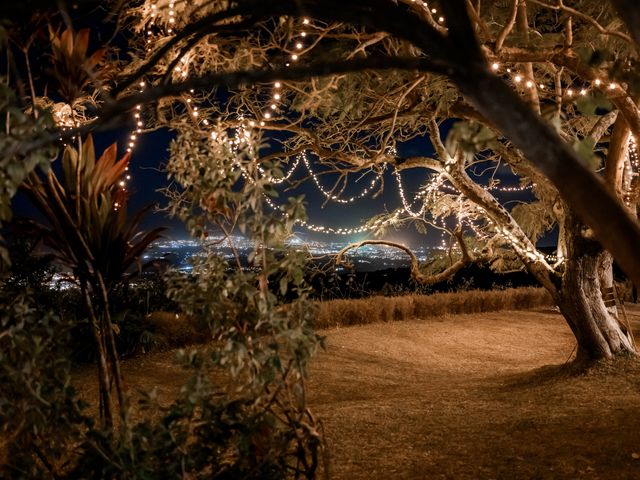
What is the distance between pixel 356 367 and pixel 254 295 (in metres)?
6.05

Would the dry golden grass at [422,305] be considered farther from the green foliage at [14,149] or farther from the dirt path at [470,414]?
the green foliage at [14,149]

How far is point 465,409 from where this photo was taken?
18.0 feet

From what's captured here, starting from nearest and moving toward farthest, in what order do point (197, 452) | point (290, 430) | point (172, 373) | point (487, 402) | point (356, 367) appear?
1. point (197, 452)
2. point (290, 430)
3. point (487, 402)
4. point (172, 373)
5. point (356, 367)

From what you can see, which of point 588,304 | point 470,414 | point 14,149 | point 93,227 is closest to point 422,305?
point 588,304

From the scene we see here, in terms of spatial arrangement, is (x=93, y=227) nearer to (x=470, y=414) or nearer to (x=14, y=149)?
(x=14, y=149)

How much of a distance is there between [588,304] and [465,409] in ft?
8.20

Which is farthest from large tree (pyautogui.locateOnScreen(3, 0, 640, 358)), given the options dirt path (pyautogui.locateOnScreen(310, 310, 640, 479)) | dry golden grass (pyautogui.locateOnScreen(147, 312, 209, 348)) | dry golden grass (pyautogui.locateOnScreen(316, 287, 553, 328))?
dry golden grass (pyautogui.locateOnScreen(316, 287, 553, 328))

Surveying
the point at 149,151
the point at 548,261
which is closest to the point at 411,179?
the point at 548,261

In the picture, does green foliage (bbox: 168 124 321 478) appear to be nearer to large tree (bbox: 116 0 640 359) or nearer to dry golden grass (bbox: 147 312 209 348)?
large tree (bbox: 116 0 640 359)

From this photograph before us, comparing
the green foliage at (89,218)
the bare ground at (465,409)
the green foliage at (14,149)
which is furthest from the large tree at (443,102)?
the bare ground at (465,409)

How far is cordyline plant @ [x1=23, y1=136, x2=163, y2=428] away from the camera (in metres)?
3.25

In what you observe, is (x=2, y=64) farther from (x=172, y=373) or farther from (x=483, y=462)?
(x=172, y=373)

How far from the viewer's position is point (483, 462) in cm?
387

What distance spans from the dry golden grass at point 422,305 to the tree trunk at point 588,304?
5152 millimetres
